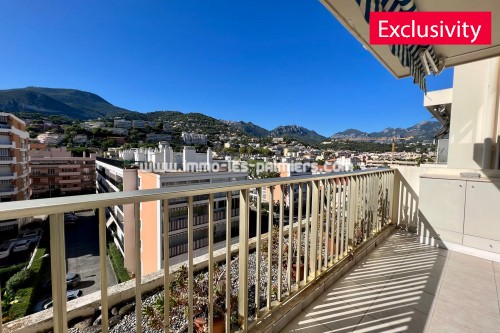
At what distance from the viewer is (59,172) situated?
36.8 meters

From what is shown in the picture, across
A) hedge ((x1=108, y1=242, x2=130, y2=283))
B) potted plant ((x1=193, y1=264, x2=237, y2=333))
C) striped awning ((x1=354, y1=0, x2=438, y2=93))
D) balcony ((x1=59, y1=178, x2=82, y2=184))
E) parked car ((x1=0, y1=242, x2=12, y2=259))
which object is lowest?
hedge ((x1=108, y1=242, x2=130, y2=283))

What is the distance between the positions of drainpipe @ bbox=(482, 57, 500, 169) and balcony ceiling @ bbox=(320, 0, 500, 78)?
84 cm

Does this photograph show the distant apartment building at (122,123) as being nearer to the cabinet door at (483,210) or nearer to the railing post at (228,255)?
the railing post at (228,255)

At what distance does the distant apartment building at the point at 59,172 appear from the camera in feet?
116

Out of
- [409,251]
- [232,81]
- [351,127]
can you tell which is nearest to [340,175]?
[409,251]

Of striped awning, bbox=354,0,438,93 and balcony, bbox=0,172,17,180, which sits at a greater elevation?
striped awning, bbox=354,0,438,93

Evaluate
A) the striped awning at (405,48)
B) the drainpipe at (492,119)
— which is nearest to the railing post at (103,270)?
the striped awning at (405,48)

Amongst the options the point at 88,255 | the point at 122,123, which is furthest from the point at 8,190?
the point at 122,123

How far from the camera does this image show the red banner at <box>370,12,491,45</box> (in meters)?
2.29

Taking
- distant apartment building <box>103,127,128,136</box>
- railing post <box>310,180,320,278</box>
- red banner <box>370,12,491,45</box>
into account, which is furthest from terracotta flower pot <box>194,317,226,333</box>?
distant apartment building <box>103,127,128,136</box>

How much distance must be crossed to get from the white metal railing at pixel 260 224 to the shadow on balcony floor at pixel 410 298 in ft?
0.79

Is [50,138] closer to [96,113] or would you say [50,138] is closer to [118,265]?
[96,113]

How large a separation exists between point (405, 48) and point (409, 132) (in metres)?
51.0

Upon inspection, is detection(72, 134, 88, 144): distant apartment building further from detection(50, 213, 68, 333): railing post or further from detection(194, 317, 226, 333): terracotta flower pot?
detection(50, 213, 68, 333): railing post
